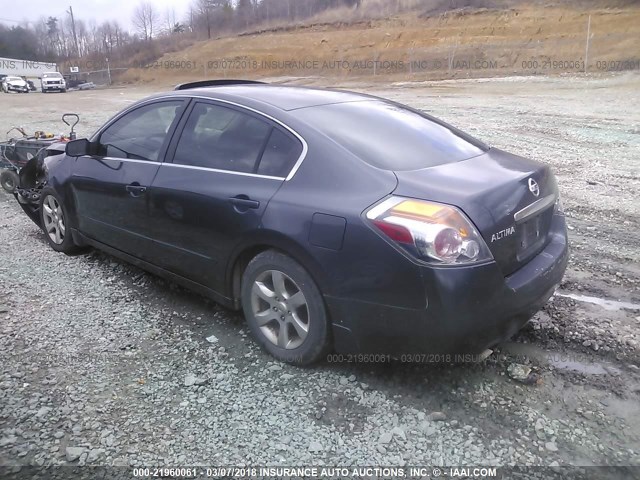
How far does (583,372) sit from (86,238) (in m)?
3.91

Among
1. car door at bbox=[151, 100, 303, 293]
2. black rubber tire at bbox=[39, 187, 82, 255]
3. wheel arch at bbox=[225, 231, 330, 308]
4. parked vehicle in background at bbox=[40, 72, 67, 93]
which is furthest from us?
parked vehicle in background at bbox=[40, 72, 67, 93]

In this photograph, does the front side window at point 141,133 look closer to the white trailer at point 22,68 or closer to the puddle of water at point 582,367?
the puddle of water at point 582,367

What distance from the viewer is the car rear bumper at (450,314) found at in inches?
106

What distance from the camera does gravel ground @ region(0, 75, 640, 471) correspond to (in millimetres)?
2662

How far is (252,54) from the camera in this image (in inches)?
2266

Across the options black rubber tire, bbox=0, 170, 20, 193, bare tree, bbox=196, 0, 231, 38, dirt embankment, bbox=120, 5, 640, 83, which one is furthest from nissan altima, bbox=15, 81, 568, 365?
bare tree, bbox=196, 0, 231, 38

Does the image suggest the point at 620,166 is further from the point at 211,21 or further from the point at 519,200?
the point at 211,21

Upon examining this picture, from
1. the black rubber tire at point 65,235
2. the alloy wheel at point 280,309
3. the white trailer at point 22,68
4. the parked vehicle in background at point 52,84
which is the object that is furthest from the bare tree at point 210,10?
the alloy wheel at point 280,309

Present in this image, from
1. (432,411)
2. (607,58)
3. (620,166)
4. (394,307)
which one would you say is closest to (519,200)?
(394,307)

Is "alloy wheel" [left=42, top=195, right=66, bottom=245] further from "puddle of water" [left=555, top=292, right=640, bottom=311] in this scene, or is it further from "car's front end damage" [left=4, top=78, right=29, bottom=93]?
"car's front end damage" [left=4, top=78, right=29, bottom=93]

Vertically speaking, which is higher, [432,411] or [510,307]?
[510,307]

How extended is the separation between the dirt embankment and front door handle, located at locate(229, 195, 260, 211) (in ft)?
102

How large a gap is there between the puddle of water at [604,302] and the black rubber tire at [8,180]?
6.86 m

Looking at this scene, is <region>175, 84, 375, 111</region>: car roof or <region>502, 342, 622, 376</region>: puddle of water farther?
<region>175, 84, 375, 111</region>: car roof
